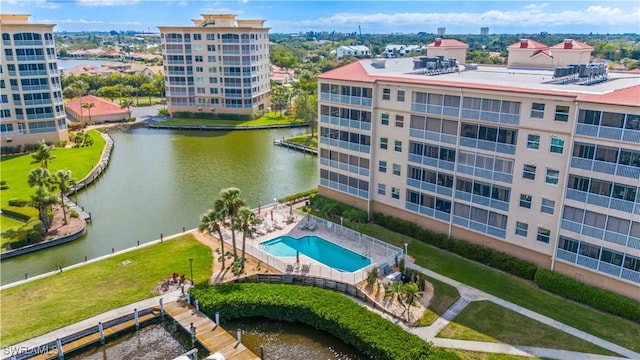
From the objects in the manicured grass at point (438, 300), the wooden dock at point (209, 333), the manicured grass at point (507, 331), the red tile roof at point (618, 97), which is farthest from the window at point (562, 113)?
the wooden dock at point (209, 333)

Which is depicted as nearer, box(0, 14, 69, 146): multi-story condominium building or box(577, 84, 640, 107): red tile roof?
box(577, 84, 640, 107): red tile roof

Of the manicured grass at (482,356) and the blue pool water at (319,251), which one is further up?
the blue pool water at (319,251)

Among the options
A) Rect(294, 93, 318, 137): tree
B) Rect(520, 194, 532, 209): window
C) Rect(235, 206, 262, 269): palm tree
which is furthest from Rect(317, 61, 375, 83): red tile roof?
Rect(294, 93, 318, 137): tree

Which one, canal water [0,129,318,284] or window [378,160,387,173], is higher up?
window [378,160,387,173]

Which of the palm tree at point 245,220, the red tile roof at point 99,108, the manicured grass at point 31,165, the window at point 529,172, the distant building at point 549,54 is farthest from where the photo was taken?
the red tile roof at point 99,108

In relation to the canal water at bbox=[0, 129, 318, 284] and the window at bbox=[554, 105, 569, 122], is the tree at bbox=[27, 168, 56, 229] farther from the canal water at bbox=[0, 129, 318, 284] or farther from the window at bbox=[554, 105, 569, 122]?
the window at bbox=[554, 105, 569, 122]

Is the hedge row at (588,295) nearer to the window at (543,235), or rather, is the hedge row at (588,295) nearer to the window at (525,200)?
the window at (543,235)
